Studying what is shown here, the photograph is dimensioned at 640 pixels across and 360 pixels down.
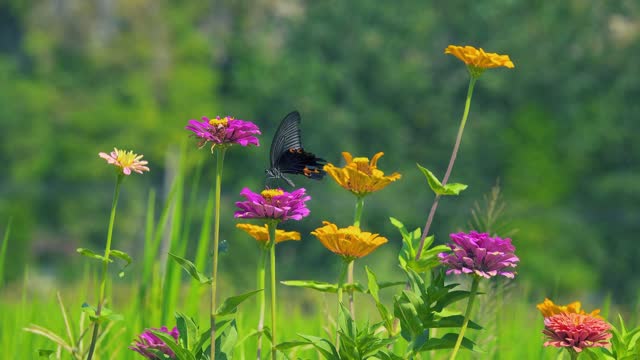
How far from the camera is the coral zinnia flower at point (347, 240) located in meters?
1.62

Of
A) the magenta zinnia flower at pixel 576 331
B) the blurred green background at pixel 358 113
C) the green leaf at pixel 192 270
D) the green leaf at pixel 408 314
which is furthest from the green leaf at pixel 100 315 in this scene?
the blurred green background at pixel 358 113

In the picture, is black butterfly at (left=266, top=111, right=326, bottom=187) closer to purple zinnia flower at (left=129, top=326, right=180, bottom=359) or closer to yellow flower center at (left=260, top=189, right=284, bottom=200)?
yellow flower center at (left=260, top=189, right=284, bottom=200)

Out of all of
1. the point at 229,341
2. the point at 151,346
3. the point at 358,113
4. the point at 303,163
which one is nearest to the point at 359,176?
the point at 303,163

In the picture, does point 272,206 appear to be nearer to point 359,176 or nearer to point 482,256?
point 359,176

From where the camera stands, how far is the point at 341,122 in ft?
95.8

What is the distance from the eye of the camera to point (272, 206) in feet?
5.23

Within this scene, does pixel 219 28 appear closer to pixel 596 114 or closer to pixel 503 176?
pixel 503 176

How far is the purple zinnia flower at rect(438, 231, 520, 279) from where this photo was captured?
1586 mm

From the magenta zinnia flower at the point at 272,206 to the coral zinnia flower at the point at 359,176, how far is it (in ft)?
0.40

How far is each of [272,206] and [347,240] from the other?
0.50 ft

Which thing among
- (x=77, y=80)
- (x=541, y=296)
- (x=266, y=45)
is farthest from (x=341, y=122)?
(x=541, y=296)

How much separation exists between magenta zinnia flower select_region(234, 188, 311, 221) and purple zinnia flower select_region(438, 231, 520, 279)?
276 mm

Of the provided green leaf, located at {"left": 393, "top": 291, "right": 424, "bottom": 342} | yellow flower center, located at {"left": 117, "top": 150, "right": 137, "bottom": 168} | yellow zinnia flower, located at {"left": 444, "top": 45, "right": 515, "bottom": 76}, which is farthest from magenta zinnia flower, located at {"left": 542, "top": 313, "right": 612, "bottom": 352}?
yellow flower center, located at {"left": 117, "top": 150, "right": 137, "bottom": 168}

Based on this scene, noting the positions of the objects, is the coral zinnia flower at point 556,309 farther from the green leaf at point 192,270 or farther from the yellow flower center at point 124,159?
the yellow flower center at point 124,159
